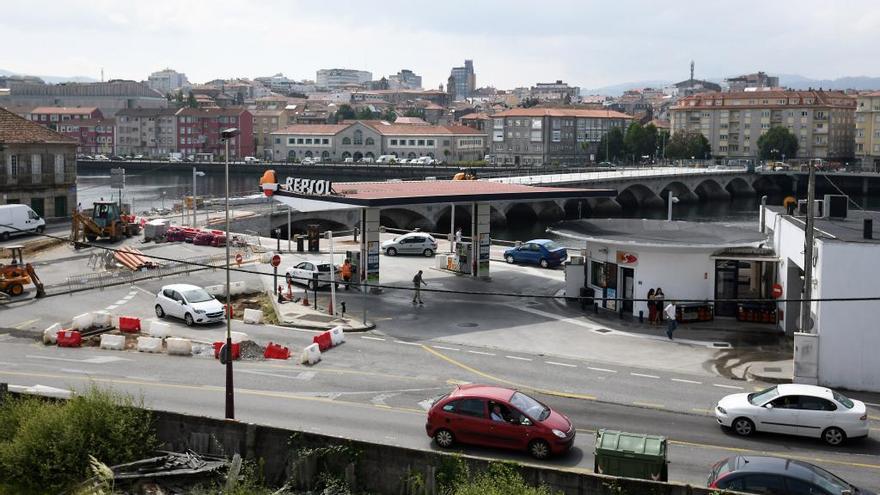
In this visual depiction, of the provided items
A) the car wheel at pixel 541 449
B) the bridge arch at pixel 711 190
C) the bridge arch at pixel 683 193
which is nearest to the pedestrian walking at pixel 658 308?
the car wheel at pixel 541 449

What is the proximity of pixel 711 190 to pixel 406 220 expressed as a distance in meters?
71.4

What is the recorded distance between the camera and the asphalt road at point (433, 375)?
22.4 meters

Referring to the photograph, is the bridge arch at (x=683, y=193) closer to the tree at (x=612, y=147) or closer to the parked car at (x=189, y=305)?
the tree at (x=612, y=147)

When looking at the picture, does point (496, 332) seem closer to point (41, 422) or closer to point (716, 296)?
point (716, 296)

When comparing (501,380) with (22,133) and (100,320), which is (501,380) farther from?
(22,133)

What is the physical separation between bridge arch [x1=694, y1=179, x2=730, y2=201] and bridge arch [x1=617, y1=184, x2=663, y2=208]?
18679mm

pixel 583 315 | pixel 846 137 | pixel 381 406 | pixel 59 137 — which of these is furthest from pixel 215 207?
pixel 846 137

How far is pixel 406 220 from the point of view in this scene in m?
88.9

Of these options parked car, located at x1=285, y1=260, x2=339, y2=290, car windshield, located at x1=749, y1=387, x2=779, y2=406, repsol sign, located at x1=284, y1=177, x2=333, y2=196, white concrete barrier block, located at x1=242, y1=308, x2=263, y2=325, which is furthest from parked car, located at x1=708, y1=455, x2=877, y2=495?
parked car, located at x1=285, y1=260, x2=339, y2=290

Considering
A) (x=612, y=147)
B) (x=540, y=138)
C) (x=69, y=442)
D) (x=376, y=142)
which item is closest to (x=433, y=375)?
(x=69, y=442)

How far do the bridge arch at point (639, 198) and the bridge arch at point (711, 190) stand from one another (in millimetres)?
18679

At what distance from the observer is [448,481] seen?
60.4 feet

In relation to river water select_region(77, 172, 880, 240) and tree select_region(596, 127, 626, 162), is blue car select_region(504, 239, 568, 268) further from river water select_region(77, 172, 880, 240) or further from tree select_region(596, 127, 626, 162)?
tree select_region(596, 127, 626, 162)

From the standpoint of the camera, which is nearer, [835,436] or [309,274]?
[835,436]
